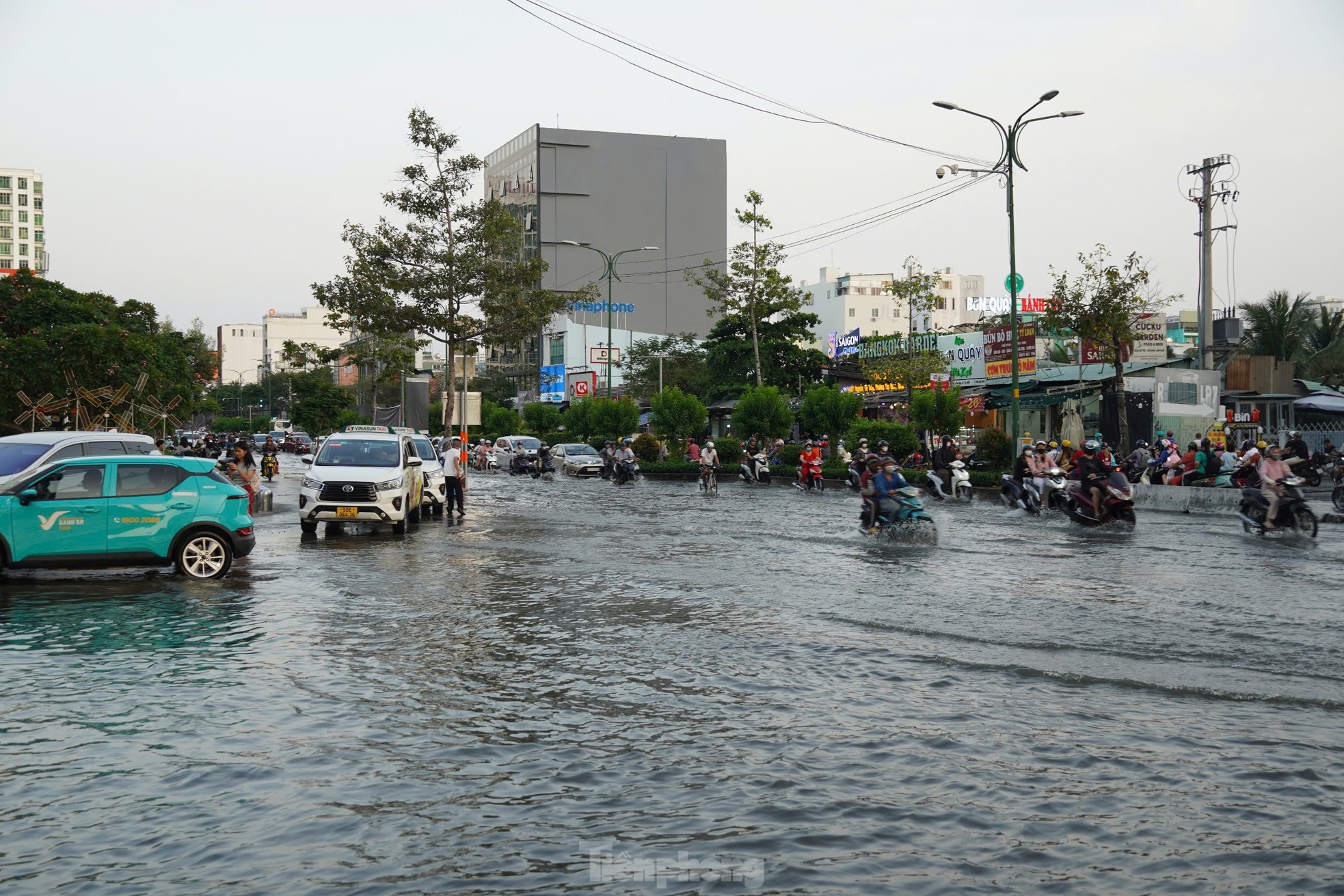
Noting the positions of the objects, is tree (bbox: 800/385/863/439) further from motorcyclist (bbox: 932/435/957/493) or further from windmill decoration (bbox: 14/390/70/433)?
windmill decoration (bbox: 14/390/70/433)

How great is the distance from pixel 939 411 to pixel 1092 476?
57.0ft

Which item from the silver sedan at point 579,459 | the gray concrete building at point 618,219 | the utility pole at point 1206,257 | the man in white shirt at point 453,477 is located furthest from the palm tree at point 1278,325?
A: the gray concrete building at point 618,219

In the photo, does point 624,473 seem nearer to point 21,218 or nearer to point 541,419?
point 541,419

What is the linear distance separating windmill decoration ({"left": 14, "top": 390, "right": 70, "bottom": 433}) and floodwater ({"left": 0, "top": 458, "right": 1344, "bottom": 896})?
18.3m

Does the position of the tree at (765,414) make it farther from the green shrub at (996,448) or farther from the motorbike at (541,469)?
the green shrub at (996,448)

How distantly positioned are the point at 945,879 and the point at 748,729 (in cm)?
238

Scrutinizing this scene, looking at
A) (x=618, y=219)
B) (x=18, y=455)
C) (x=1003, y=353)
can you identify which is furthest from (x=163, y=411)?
(x=618, y=219)

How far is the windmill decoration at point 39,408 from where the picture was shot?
30.0 metres

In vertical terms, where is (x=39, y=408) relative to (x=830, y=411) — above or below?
below

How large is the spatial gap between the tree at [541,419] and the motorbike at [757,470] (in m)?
32.7

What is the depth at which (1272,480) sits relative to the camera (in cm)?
1980

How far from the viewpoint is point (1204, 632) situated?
10281 mm

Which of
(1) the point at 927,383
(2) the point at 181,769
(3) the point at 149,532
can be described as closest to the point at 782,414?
(1) the point at 927,383

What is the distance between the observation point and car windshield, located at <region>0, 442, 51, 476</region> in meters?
15.2
